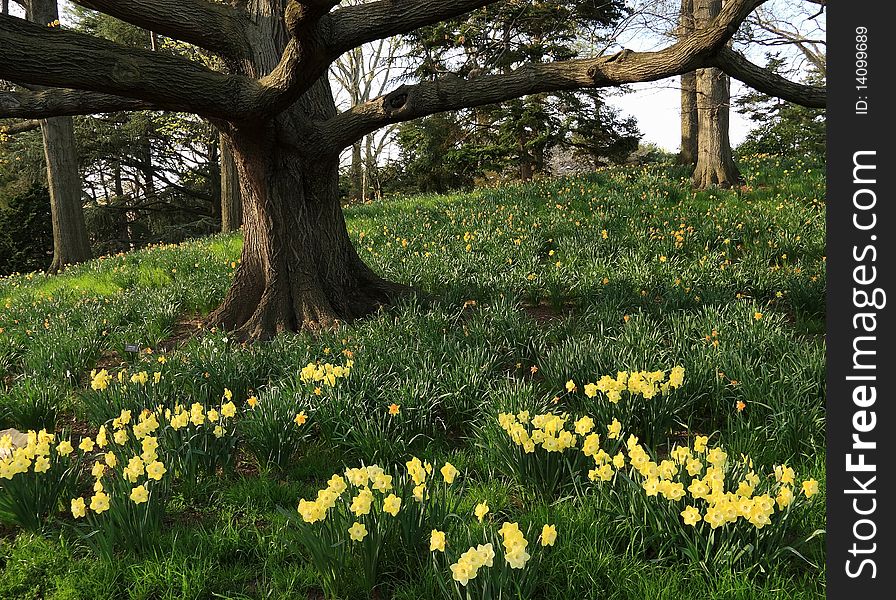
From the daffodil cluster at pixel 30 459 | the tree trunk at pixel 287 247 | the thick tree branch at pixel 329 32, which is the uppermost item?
the thick tree branch at pixel 329 32

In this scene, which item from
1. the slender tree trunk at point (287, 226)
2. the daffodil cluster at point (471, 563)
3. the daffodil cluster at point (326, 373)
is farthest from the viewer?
the slender tree trunk at point (287, 226)

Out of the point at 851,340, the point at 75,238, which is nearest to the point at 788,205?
the point at 851,340

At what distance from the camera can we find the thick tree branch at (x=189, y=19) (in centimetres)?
418

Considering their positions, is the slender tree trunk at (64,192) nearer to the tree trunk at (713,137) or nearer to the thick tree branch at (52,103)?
the thick tree branch at (52,103)

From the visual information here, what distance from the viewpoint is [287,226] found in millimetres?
5117

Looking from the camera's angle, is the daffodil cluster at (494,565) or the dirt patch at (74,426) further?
the dirt patch at (74,426)

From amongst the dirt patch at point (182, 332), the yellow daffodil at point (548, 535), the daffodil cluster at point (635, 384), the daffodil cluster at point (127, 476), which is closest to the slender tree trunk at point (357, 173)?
the dirt patch at point (182, 332)

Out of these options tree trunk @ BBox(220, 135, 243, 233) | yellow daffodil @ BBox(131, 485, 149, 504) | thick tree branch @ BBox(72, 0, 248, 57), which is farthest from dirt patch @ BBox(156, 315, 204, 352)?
tree trunk @ BBox(220, 135, 243, 233)

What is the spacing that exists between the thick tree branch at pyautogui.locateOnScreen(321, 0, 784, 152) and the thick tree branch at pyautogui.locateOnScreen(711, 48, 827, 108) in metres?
0.22

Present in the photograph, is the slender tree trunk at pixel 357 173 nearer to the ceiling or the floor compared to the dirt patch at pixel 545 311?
nearer to the ceiling

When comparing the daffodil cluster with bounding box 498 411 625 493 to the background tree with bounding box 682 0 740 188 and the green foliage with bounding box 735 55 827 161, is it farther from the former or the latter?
the green foliage with bounding box 735 55 827 161

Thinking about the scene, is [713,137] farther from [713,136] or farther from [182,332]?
[182,332]

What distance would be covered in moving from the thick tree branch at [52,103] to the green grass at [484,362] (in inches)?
75.8

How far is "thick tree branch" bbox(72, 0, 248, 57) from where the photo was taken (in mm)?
4180
